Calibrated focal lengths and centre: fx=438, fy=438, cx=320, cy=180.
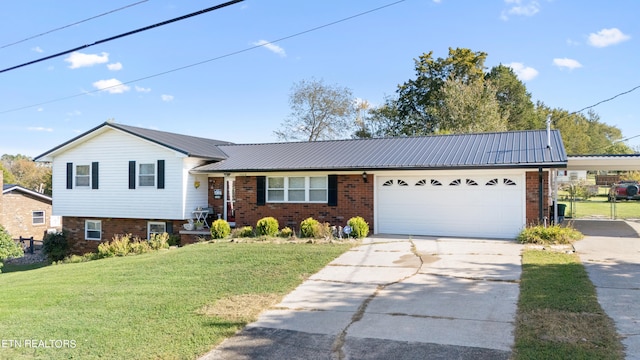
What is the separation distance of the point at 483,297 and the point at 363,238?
6.93 meters

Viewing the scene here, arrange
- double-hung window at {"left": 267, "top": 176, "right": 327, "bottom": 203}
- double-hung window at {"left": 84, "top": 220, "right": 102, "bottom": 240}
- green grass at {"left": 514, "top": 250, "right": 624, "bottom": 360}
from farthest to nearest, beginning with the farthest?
double-hung window at {"left": 84, "top": 220, "right": 102, "bottom": 240}
double-hung window at {"left": 267, "top": 176, "right": 327, "bottom": 203}
green grass at {"left": 514, "top": 250, "right": 624, "bottom": 360}

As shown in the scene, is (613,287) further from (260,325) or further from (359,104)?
(359,104)

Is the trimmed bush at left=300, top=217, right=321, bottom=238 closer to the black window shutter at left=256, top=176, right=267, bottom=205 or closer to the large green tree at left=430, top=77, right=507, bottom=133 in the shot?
the black window shutter at left=256, top=176, right=267, bottom=205

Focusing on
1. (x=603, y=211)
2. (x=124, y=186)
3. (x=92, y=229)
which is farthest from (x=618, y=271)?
(x=92, y=229)

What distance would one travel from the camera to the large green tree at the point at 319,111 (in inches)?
1591

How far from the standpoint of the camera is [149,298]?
7.55 metres

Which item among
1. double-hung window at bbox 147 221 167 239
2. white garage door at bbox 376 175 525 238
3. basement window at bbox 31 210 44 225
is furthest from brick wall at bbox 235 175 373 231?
basement window at bbox 31 210 44 225

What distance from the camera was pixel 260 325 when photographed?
6.12 metres

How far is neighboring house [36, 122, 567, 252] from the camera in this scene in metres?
13.9

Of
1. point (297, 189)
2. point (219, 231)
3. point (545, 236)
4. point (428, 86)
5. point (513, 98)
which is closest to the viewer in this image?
point (545, 236)

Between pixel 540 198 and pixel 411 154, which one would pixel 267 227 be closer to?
pixel 411 154

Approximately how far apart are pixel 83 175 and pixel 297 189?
32.9ft

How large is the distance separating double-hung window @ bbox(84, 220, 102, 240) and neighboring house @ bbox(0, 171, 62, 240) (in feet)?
31.6

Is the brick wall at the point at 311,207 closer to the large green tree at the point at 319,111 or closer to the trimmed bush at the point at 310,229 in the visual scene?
the trimmed bush at the point at 310,229
